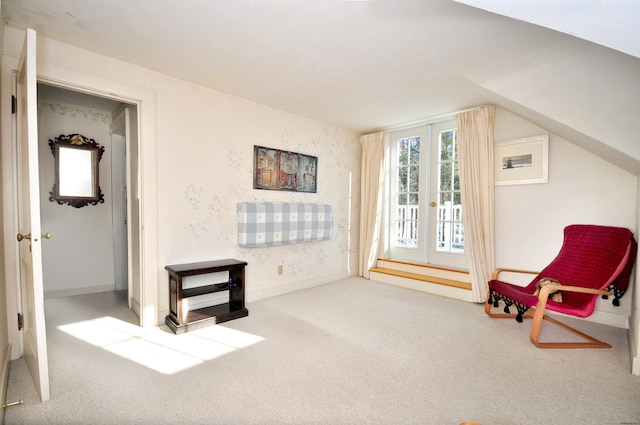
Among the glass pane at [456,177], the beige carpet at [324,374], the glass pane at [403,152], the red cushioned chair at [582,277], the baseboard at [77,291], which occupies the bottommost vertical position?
the beige carpet at [324,374]

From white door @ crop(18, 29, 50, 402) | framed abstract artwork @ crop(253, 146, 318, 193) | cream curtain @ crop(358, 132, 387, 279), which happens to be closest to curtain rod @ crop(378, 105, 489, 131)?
cream curtain @ crop(358, 132, 387, 279)

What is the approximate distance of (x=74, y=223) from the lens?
12.1 feet

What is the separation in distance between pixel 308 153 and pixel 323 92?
1.07 metres

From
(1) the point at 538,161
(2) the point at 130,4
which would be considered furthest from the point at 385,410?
(1) the point at 538,161

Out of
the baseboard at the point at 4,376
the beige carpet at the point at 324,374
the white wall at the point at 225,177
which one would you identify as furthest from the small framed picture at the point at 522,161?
the baseboard at the point at 4,376

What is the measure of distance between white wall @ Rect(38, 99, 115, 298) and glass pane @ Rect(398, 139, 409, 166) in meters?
4.06

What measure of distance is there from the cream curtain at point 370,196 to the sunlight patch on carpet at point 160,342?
8.38 ft

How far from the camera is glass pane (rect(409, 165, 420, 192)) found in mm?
4330

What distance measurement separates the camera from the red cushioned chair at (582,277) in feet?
7.74

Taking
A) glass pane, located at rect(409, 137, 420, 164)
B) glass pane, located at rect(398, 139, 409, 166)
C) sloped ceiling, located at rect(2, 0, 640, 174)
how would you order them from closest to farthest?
sloped ceiling, located at rect(2, 0, 640, 174) < glass pane, located at rect(409, 137, 420, 164) < glass pane, located at rect(398, 139, 409, 166)

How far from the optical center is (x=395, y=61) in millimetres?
2436

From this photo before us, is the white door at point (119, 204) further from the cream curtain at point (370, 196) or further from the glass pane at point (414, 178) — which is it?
the glass pane at point (414, 178)

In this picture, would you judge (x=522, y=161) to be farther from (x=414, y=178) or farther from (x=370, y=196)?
(x=370, y=196)

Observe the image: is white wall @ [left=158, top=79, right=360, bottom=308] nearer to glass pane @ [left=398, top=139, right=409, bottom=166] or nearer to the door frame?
the door frame
